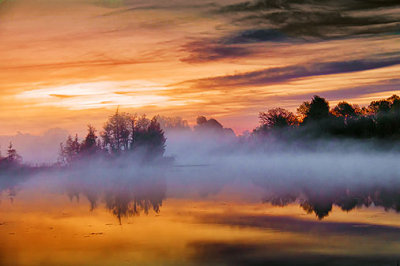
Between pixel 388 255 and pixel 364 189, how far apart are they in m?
31.1

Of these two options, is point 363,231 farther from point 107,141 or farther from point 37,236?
point 107,141

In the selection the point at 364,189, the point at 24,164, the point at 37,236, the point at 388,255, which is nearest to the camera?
the point at 388,255

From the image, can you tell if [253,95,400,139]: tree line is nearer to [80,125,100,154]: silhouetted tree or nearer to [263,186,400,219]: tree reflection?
[80,125,100,154]: silhouetted tree

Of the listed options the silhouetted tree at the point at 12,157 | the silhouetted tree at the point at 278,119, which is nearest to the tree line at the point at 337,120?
the silhouetted tree at the point at 278,119

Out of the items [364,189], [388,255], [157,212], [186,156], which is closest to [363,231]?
[388,255]

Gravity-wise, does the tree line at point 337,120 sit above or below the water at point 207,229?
above

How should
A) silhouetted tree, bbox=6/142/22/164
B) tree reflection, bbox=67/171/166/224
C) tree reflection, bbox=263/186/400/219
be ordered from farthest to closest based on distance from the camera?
silhouetted tree, bbox=6/142/22/164 < tree reflection, bbox=67/171/166/224 < tree reflection, bbox=263/186/400/219

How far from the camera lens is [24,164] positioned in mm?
98188

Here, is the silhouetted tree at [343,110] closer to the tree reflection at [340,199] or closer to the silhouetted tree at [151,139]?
the silhouetted tree at [151,139]

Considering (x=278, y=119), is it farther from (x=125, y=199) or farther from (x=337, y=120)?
(x=125, y=199)

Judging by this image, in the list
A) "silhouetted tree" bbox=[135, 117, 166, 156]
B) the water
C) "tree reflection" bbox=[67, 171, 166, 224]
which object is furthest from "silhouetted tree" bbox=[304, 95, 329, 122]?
the water

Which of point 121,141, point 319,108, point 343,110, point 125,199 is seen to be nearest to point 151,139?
point 121,141

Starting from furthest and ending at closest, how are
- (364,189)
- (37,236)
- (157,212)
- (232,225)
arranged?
(364,189) < (157,212) < (232,225) < (37,236)

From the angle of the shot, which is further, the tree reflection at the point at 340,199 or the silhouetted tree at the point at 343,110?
the silhouetted tree at the point at 343,110
